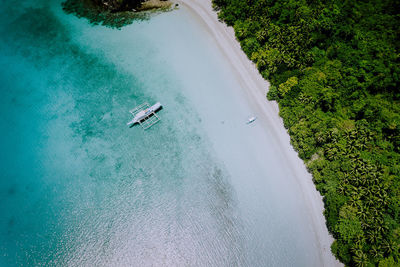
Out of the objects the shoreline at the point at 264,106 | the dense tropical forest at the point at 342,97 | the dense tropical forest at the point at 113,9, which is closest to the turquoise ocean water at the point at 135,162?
the shoreline at the point at 264,106

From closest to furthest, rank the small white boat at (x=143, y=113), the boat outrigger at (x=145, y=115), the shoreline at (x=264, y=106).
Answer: the shoreline at (x=264, y=106) < the small white boat at (x=143, y=113) < the boat outrigger at (x=145, y=115)

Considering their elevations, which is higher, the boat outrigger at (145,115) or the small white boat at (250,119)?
the boat outrigger at (145,115)

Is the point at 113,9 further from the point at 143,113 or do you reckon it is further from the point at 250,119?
the point at 250,119

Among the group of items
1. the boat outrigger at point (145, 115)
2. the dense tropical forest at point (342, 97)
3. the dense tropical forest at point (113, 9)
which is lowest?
the dense tropical forest at point (342, 97)

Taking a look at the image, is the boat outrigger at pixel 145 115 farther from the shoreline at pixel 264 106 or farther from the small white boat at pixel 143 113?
the shoreline at pixel 264 106

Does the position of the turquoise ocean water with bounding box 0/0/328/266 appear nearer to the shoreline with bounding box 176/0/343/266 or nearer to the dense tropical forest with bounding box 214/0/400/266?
the shoreline with bounding box 176/0/343/266

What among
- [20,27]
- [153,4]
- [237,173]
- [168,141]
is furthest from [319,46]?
[20,27]
